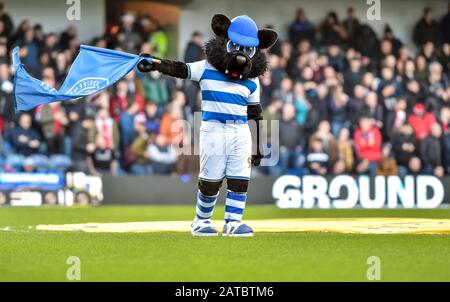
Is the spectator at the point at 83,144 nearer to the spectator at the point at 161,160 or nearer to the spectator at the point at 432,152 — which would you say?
Result: the spectator at the point at 161,160

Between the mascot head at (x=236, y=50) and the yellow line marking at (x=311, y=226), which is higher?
the mascot head at (x=236, y=50)

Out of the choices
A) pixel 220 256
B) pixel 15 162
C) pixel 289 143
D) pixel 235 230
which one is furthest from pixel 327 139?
pixel 220 256

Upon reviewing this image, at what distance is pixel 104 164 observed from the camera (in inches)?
858

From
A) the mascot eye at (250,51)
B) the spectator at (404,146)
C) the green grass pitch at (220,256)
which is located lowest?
the green grass pitch at (220,256)

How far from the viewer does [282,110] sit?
22.5 m

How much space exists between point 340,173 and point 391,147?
1.59 meters

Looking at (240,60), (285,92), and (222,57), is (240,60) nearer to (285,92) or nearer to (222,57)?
(222,57)

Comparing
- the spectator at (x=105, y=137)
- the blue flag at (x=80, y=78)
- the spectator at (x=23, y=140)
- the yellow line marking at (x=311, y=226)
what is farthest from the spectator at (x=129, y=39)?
the blue flag at (x=80, y=78)

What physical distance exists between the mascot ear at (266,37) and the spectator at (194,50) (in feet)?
35.2

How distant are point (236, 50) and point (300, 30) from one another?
44.6 feet

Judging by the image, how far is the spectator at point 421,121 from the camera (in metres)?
22.9

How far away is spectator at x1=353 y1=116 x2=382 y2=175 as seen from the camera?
2241 cm
